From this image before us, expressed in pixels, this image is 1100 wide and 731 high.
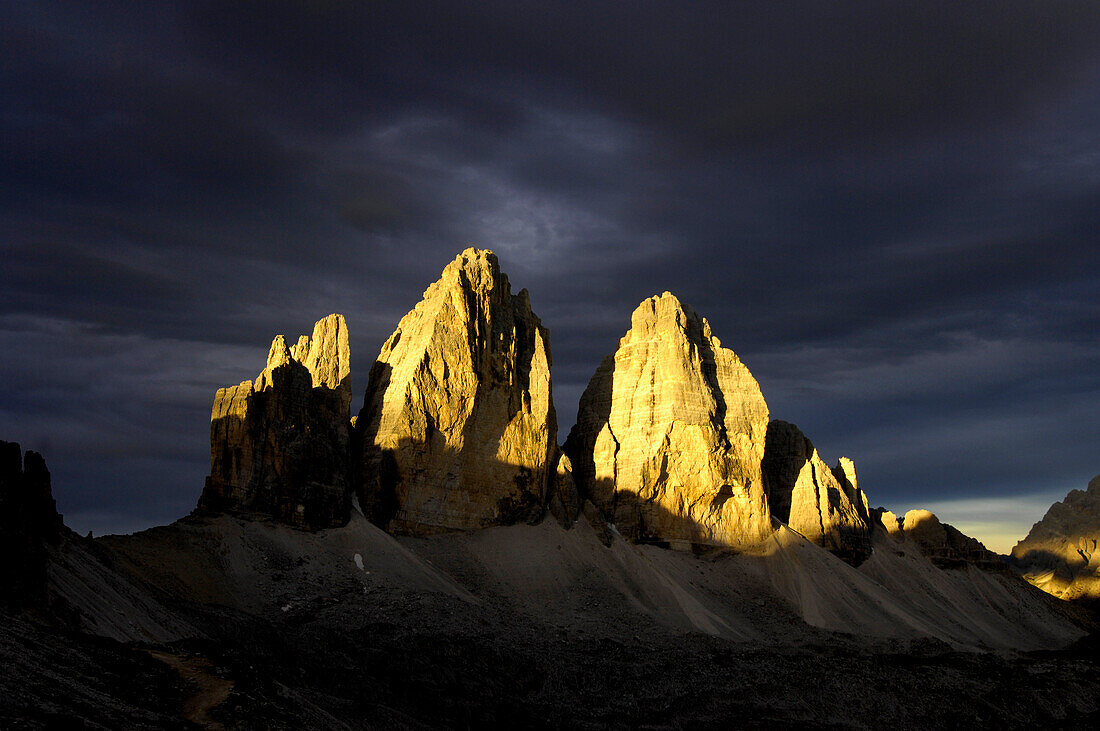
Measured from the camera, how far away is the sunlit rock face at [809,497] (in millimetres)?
115250

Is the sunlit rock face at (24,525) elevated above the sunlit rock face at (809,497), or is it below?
below

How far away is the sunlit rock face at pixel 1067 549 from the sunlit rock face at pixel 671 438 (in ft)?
219

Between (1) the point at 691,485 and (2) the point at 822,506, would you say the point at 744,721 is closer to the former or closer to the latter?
(1) the point at 691,485

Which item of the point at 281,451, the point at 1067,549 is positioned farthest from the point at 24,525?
the point at 1067,549

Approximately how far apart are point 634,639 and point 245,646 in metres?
33.8

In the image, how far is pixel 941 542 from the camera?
133875 mm

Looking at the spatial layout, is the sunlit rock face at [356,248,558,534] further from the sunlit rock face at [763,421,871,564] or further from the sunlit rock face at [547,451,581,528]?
the sunlit rock face at [763,421,871,564]

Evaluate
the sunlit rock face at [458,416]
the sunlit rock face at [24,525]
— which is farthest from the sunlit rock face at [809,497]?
the sunlit rock face at [24,525]

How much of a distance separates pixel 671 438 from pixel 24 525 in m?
76.1

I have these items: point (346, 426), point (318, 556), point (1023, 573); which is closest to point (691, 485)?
point (346, 426)

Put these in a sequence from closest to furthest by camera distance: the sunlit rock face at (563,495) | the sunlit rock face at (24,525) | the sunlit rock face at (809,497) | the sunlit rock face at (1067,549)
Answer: the sunlit rock face at (24,525) → the sunlit rock face at (563,495) → the sunlit rock face at (809,497) → the sunlit rock face at (1067,549)

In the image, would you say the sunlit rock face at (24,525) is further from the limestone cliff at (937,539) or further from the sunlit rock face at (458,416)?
the limestone cliff at (937,539)

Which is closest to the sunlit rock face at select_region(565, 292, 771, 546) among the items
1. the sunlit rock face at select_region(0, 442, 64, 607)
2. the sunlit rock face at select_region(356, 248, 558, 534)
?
the sunlit rock face at select_region(356, 248, 558, 534)

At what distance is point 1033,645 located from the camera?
374 feet
